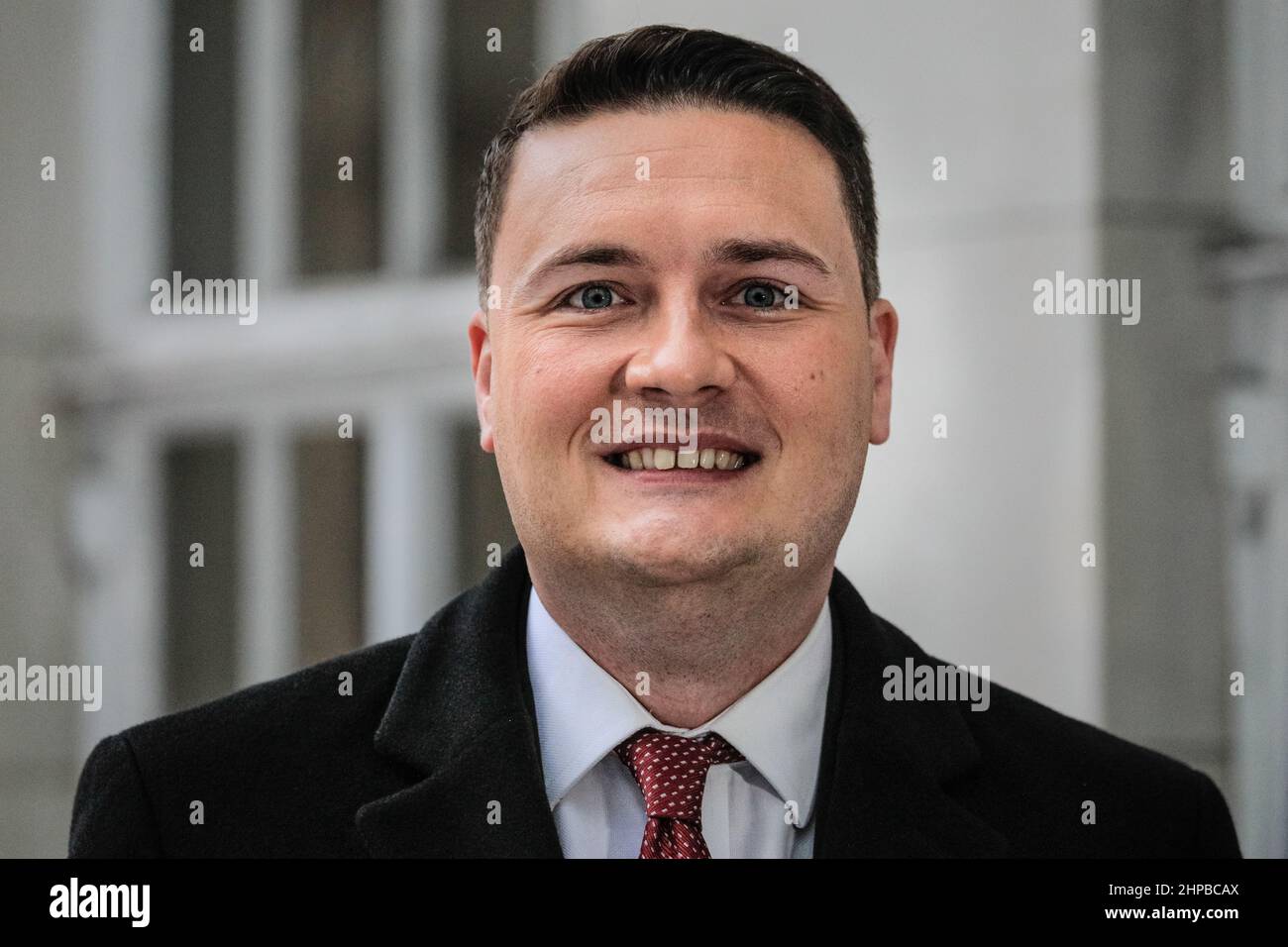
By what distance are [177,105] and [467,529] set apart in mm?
1367

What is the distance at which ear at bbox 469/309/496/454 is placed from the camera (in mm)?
2213

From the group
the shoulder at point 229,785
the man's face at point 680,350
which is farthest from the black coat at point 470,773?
the man's face at point 680,350

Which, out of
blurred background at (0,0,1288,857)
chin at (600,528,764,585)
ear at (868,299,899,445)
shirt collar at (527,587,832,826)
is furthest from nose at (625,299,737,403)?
blurred background at (0,0,1288,857)

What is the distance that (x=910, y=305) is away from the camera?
116 inches

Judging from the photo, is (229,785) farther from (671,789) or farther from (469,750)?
(671,789)

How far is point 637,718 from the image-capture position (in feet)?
6.79

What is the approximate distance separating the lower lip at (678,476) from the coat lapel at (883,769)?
0.36 m

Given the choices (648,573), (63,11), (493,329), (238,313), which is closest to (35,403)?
(238,313)

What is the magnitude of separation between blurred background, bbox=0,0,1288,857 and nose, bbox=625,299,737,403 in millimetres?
928

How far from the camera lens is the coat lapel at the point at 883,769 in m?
2.09

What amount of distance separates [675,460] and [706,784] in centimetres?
44

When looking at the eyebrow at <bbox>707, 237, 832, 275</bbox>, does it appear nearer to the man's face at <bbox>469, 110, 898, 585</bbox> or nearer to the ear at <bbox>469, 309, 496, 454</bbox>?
the man's face at <bbox>469, 110, 898, 585</bbox>

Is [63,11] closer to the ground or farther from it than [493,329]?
farther from it
